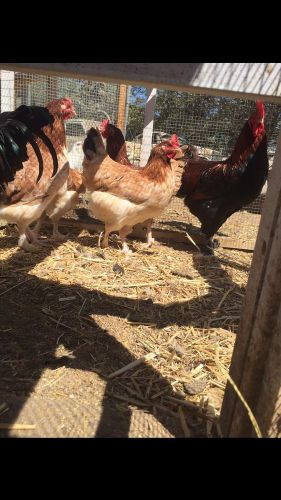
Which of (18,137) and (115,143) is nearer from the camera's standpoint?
(18,137)

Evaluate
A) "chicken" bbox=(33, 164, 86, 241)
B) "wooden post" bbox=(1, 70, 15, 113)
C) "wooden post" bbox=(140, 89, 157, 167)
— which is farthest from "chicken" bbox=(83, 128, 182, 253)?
"wooden post" bbox=(1, 70, 15, 113)

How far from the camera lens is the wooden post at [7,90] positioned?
471cm

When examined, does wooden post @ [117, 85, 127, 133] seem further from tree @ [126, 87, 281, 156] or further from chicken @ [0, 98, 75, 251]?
chicken @ [0, 98, 75, 251]

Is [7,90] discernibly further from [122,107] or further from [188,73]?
[188,73]

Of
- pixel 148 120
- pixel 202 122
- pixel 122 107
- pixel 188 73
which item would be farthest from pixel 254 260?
pixel 122 107

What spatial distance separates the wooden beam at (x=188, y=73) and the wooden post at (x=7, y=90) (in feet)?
14.3

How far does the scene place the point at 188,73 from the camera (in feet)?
3.32

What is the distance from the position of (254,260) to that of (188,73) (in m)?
0.73

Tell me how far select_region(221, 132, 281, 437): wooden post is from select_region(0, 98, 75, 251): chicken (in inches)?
112

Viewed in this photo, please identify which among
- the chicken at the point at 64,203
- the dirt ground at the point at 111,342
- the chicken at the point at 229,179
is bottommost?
the dirt ground at the point at 111,342

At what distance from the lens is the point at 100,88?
5477 mm

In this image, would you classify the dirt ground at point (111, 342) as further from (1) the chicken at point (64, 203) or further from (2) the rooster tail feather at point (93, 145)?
(2) the rooster tail feather at point (93, 145)


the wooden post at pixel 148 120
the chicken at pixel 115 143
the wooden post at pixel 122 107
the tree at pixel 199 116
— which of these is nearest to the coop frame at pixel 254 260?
the chicken at pixel 115 143

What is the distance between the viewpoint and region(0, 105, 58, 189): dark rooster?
3456 mm
